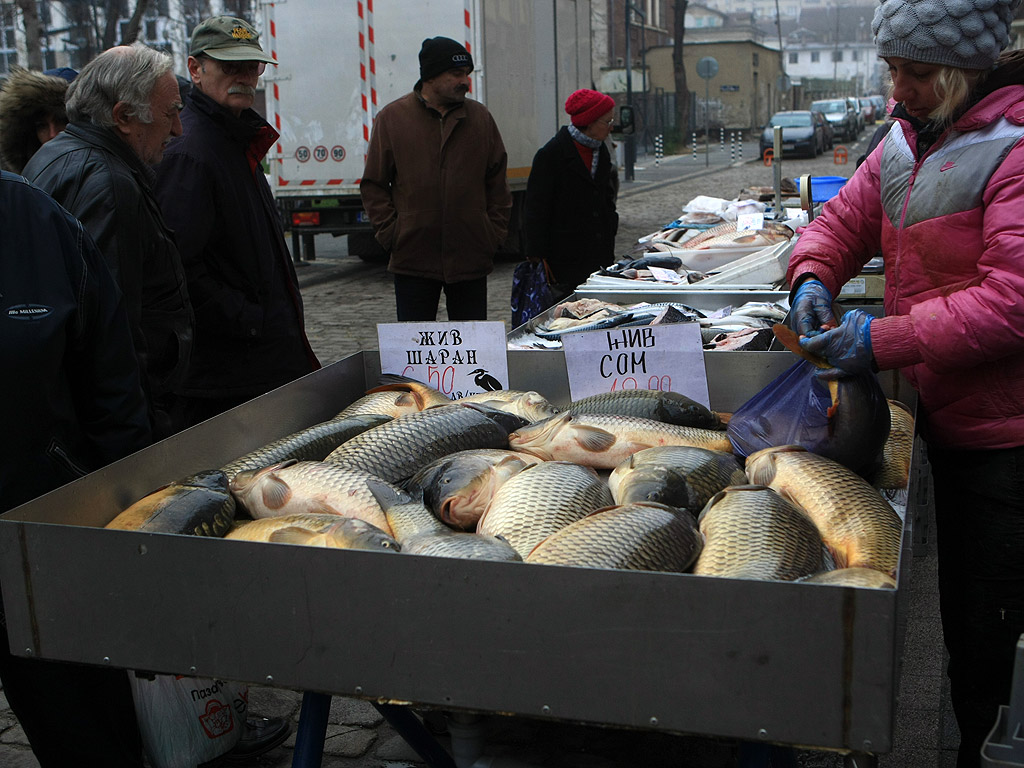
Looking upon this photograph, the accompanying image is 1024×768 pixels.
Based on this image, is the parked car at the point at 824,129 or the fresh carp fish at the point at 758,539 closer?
the fresh carp fish at the point at 758,539

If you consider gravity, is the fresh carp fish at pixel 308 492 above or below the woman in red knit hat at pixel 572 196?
below

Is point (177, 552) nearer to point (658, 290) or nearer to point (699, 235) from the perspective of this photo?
point (658, 290)

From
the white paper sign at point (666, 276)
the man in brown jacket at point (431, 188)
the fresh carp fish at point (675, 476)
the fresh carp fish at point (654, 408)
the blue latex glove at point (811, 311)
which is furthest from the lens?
the man in brown jacket at point (431, 188)

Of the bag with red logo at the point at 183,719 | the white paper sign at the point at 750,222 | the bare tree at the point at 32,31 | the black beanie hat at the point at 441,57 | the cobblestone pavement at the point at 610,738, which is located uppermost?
the bare tree at the point at 32,31

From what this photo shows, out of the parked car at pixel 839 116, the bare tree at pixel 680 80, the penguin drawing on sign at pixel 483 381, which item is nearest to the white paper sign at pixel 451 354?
the penguin drawing on sign at pixel 483 381

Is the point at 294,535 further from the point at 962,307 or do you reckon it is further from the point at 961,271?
the point at 961,271

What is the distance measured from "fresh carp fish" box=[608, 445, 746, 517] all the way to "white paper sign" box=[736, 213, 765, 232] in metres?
4.13

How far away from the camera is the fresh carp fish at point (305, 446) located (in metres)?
2.40

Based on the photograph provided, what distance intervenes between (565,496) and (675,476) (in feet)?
0.83

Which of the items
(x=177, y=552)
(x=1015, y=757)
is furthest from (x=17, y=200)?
(x=1015, y=757)

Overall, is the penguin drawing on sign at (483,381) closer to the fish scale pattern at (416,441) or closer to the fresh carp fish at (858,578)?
the fish scale pattern at (416,441)

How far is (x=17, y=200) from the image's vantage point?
2318 mm

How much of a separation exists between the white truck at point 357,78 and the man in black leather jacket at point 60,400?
8.98 m

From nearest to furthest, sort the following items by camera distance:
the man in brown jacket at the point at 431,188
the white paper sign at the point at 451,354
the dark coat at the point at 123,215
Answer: the dark coat at the point at 123,215
the white paper sign at the point at 451,354
the man in brown jacket at the point at 431,188
